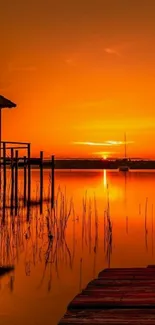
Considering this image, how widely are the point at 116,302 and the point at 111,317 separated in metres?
0.65

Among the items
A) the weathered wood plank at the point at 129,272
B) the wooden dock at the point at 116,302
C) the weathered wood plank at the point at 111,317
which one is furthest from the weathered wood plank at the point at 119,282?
the weathered wood plank at the point at 111,317

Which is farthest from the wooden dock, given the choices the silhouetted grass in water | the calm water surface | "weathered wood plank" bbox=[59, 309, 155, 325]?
the silhouetted grass in water

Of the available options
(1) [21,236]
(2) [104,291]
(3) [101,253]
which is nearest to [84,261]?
(3) [101,253]

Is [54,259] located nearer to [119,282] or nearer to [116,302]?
[119,282]

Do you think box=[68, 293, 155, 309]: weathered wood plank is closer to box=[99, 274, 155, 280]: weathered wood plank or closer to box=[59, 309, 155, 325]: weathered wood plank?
box=[59, 309, 155, 325]: weathered wood plank

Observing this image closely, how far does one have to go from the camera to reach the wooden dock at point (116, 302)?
555cm

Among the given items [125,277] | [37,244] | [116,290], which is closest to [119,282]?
[125,277]

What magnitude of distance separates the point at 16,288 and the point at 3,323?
2.28m

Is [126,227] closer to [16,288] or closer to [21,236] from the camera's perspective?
[21,236]

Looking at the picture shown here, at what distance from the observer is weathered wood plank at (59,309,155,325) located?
17.9ft

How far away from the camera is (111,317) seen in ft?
18.5

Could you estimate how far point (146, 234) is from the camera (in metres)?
20.3

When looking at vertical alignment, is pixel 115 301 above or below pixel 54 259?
above

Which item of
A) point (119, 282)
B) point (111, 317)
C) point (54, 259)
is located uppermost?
point (119, 282)
